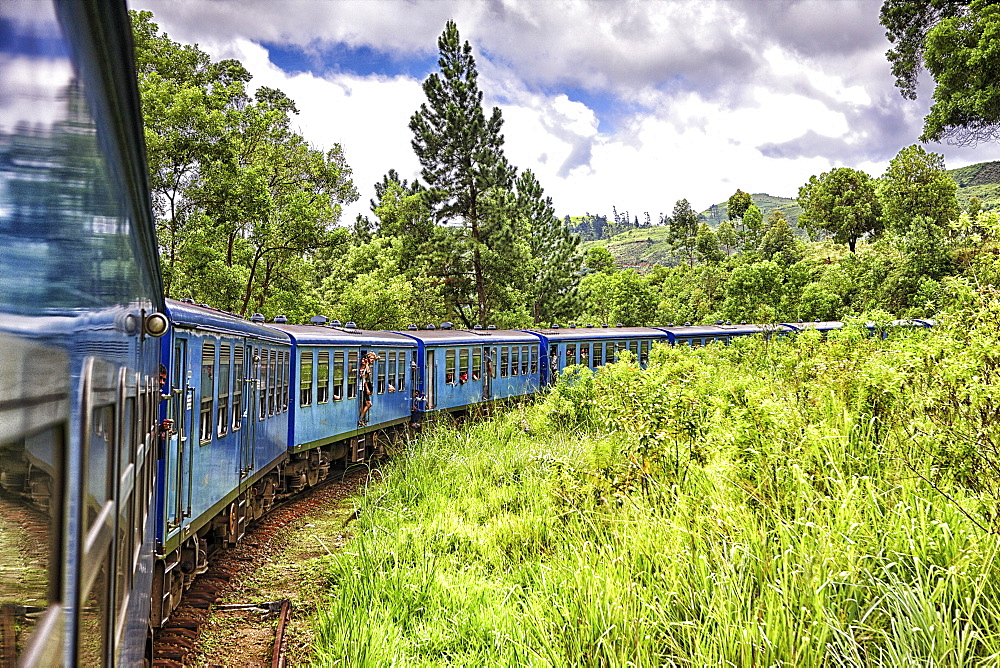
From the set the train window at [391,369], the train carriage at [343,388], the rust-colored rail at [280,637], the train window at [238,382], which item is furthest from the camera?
the train window at [391,369]

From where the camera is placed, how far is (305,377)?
1213 cm

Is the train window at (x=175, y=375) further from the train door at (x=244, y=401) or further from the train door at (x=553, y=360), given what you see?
the train door at (x=553, y=360)

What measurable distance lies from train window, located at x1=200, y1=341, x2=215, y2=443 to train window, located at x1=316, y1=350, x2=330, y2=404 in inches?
208

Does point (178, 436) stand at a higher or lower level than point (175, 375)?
lower

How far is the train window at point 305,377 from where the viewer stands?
472 inches

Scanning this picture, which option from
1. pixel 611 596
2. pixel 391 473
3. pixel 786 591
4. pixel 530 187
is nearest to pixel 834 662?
pixel 786 591

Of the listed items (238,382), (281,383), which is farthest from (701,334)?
(238,382)

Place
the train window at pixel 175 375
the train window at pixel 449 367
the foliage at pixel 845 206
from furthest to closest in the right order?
the foliage at pixel 845 206 < the train window at pixel 449 367 < the train window at pixel 175 375

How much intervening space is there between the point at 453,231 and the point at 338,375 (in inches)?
906

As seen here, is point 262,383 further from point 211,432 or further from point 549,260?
point 549,260

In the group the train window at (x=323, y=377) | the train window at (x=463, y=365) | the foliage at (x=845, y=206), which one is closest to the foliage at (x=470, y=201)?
the train window at (x=463, y=365)

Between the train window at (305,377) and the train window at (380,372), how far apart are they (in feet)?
9.50

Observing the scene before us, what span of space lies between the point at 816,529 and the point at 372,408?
1106 cm

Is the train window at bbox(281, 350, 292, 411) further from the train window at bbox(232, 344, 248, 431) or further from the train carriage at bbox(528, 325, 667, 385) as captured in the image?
the train carriage at bbox(528, 325, 667, 385)
